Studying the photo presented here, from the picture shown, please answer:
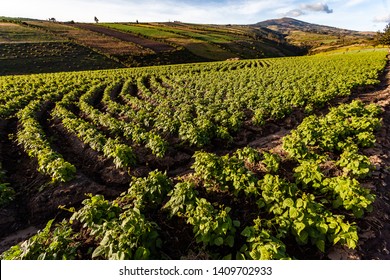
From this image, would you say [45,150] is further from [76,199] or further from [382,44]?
[382,44]

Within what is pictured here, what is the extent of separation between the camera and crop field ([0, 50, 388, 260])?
4973 mm

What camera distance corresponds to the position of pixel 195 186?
23.5 ft

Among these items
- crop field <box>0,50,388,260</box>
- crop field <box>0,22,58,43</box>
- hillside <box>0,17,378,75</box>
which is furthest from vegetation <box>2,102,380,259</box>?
crop field <box>0,22,58,43</box>

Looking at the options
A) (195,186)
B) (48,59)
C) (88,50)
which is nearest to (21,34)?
(88,50)

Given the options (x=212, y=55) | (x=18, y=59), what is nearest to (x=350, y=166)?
(x=18, y=59)

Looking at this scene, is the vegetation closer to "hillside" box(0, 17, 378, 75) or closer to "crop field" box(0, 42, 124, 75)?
"crop field" box(0, 42, 124, 75)

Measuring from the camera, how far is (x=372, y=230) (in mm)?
5504

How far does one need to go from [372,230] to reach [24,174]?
493 inches

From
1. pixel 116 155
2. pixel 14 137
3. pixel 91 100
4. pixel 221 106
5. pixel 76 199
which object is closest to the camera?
pixel 76 199

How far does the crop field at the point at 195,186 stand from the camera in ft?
16.3

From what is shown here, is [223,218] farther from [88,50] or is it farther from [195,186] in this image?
[88,50]

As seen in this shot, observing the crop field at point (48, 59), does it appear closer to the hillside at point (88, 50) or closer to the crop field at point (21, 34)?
the hillside at point (88, 50)

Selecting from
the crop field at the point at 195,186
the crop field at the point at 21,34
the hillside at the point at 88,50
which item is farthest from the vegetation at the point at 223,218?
the crop field at the point at 21,34
